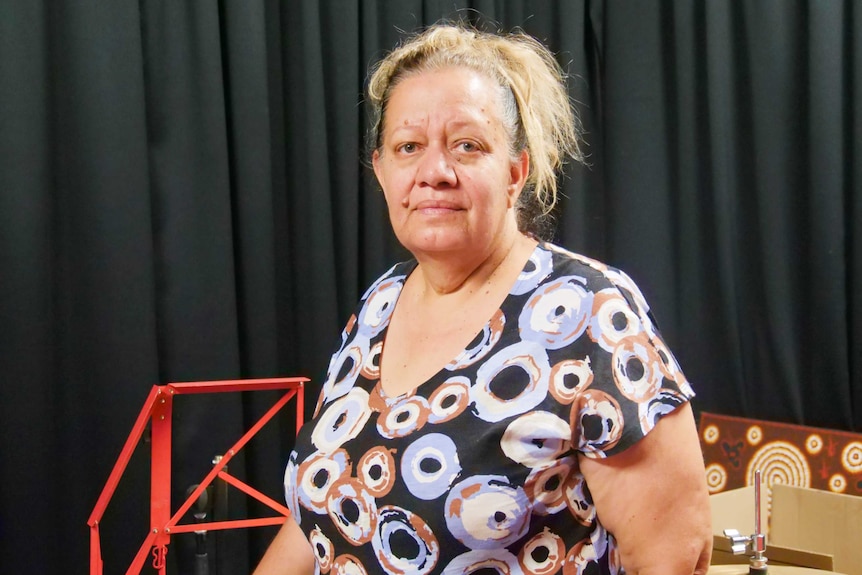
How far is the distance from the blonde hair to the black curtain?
95 centimetres

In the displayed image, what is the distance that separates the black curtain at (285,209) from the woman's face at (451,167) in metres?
0.90

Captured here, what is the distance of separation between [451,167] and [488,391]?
30 centimetres

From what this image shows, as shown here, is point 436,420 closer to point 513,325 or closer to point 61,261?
point 513,325

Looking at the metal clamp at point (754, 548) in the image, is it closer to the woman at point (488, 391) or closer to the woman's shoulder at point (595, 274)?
the woman at point (488, 391)

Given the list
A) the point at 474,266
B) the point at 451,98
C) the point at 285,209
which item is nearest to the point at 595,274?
the point at 474,266

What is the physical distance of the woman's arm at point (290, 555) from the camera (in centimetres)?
129

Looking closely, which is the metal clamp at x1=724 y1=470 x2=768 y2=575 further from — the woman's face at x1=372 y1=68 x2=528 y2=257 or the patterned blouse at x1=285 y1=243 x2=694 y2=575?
the woman's face at x1=372 y1=68 x2=528 y2=257

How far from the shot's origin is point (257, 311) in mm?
2281

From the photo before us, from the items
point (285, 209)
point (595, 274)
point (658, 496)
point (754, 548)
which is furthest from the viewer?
point (285, 209)

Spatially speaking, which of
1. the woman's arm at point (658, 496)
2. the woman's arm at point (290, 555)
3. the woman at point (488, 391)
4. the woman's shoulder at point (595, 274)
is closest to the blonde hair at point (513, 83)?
the woman at point (488, 391)

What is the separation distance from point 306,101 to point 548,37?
93cm

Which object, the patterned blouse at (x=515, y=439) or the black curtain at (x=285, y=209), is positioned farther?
the black curtain at (x=285, y=209)

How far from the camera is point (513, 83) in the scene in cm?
121

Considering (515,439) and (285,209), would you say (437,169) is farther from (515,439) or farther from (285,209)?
(285,209)
